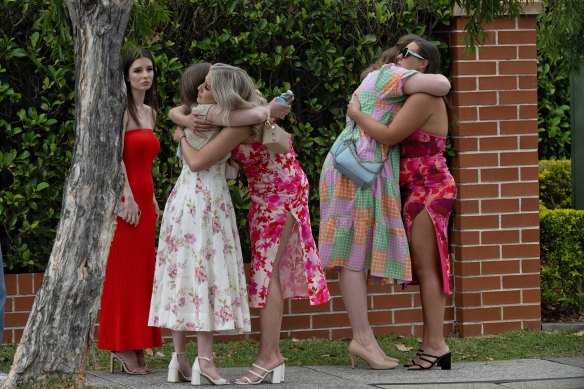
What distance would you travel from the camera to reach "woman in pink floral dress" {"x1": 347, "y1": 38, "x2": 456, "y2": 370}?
7.22m

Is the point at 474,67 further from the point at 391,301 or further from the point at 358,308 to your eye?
the point at 358,308

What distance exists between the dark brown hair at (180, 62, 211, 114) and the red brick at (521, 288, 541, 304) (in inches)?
127

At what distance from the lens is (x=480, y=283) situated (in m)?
8.80

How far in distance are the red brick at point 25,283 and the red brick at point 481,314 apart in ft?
9.83

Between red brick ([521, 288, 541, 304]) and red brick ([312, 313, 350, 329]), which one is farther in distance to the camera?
red brick ([521, 288, 541, 304])

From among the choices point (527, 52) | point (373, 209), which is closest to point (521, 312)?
point (527, 52)

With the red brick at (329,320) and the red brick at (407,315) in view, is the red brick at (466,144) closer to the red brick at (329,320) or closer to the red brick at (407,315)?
the red brick at (407,315)

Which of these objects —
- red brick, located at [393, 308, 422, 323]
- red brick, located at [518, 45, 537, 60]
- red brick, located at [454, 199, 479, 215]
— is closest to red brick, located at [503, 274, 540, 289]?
red brick, located at [454, 199, 479, 215]

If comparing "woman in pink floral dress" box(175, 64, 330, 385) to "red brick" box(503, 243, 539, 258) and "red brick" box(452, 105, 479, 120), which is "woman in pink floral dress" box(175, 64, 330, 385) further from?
"red brick" box(503, 243, 539, 258)

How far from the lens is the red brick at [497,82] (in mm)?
8797

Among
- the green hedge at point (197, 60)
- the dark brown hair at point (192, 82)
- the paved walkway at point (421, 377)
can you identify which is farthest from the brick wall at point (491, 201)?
the dark brown hair at point (192, 82)

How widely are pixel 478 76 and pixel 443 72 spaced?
0.25 metres

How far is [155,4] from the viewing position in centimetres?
724

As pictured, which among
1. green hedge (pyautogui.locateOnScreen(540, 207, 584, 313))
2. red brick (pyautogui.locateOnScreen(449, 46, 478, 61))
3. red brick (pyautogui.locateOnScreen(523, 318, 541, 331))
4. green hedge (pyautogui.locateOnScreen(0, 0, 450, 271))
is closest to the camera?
green hedge (pyautogui.locateOnScreen(0, 0, 450, 271))
